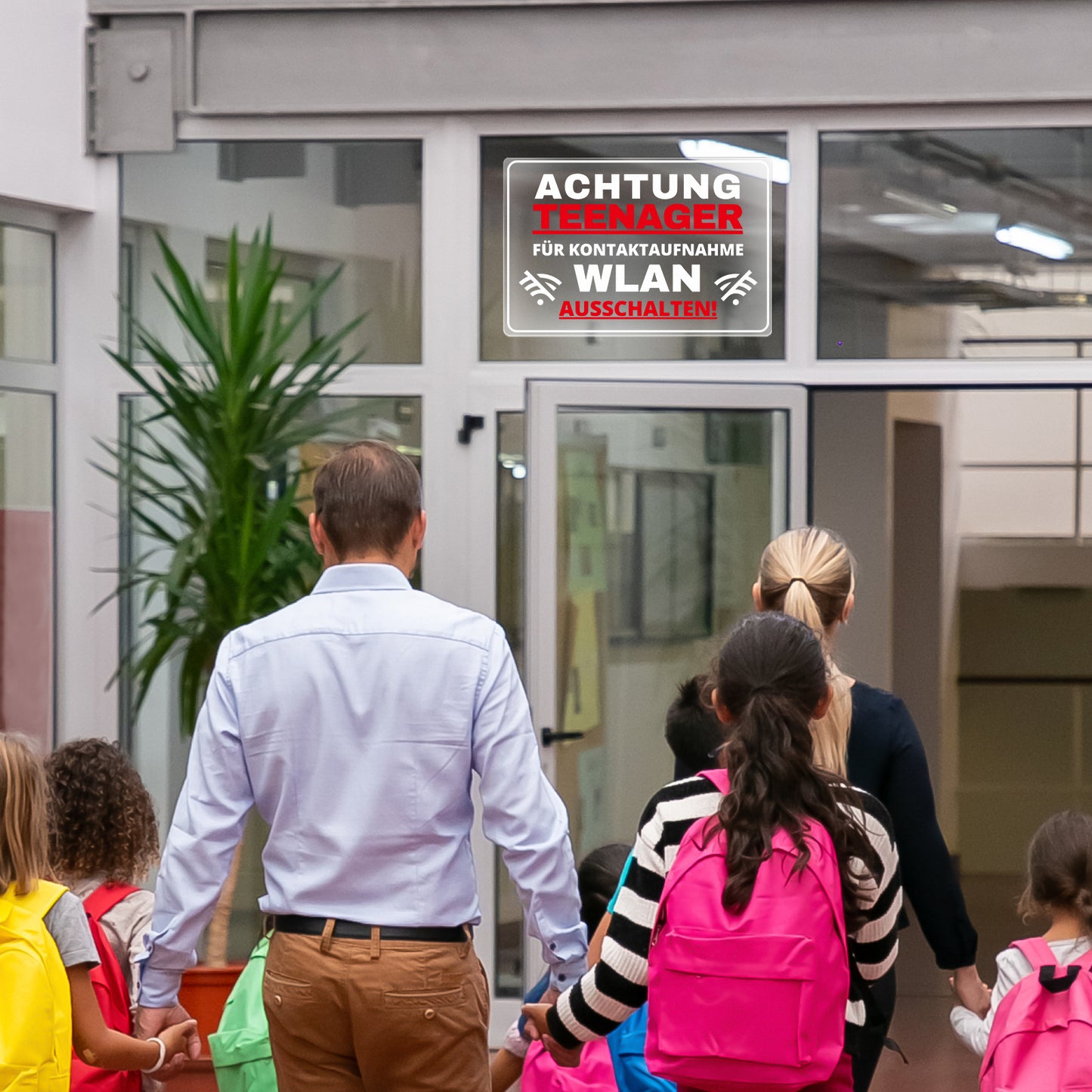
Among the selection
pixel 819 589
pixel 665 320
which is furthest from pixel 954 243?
pixel 819 589

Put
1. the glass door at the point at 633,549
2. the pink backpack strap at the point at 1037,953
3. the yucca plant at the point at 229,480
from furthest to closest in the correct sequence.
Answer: the glass door at the point at 633,549, the yucca plant at the point at 229,480, the pink backpack strap at the point at 1037,953

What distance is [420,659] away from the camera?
8.03 ft

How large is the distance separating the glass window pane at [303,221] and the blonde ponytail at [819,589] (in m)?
2.87

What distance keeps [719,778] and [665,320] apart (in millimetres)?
3440

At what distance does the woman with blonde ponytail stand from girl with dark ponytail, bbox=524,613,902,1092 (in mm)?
500

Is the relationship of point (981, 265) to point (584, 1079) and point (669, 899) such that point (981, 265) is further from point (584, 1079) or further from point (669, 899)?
point (669, 899)

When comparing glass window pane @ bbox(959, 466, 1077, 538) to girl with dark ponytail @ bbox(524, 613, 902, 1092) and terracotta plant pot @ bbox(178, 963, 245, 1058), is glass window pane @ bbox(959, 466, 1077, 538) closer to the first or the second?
terracotta plant pot @ bbox(178, 963, 245, 1058)

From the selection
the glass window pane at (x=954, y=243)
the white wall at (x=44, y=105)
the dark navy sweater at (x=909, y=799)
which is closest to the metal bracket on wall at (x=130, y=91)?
the white wall at (x=44, y=105)

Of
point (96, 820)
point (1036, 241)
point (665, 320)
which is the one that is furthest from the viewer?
point (665, 320)

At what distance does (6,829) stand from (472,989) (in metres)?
0.70

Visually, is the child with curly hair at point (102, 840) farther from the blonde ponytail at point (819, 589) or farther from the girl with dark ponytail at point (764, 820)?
the blonde ponytail at point (819, 589)

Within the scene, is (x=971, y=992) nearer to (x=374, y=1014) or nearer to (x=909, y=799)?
(x=909, y=799)

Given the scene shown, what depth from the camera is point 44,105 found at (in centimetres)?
542

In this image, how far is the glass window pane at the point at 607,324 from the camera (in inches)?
214
